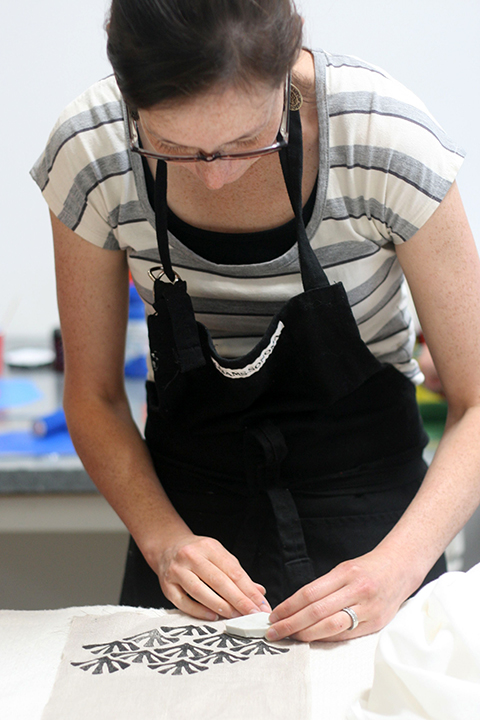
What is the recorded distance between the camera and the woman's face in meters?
0.73

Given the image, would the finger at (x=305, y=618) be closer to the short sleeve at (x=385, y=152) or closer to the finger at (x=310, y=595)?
the finger at (x=310, y=595)

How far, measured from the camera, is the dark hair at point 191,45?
690 millimetres

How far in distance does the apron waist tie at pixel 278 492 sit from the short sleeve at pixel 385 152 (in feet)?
1.09

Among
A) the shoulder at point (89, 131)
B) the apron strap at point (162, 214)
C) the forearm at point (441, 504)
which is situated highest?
the shoulder at point (89, 131)

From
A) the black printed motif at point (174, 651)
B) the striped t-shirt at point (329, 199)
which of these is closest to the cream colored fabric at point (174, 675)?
the black printed motif at point (174, 651)

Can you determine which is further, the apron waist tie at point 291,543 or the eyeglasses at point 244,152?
the apron waist tie at point 291,543

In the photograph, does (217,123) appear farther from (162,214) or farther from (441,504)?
(441,504)

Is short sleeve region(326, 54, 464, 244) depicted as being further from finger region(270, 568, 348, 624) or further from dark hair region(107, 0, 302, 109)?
finger region(270, 568, 348, 624)

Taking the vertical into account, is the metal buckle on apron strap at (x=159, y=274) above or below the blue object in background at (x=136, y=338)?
above

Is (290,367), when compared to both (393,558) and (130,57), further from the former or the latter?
(130,57)

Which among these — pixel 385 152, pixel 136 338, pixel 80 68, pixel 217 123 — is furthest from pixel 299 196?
pixel 80 68

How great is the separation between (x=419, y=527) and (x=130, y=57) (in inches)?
25.3

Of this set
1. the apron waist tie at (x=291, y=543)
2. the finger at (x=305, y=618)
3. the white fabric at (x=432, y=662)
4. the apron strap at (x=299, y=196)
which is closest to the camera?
the white fabric at (x=432, y=662)

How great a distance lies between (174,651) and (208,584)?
130 mm
